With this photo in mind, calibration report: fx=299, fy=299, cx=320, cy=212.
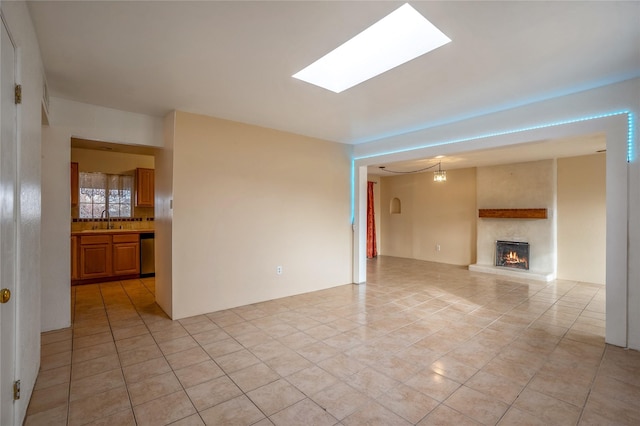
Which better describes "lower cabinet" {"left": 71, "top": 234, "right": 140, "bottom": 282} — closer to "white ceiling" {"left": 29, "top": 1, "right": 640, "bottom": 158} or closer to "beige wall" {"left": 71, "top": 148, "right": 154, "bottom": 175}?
"beige wall" {"left": 71, "top": 148, "right": 154, "bottom": 175}

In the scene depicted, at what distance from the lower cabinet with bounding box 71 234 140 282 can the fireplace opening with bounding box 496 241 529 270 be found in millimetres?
7422

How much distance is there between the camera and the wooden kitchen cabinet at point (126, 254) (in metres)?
5.46

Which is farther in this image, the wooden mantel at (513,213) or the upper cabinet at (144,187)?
the upper cabinet at (144,187)

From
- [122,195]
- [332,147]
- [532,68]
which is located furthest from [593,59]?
[122,195]

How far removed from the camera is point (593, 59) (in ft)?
7.86

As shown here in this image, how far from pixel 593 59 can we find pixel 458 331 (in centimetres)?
274

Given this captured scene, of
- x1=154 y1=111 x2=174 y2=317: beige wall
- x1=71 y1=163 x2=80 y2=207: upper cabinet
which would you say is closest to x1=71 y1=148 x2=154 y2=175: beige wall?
x1=71 y1=163 x2=80 y2=207: upper cabinet

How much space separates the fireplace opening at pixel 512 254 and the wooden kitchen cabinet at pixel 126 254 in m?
7.39

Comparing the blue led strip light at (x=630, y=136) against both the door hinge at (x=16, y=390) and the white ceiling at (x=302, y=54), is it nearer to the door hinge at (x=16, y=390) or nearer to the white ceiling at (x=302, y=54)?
the white ceiling at (x=302, y=54)

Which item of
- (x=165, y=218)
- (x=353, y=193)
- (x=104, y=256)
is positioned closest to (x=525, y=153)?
(x=353, y=193)

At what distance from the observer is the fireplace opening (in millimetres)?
6156

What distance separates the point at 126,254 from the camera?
218 inches

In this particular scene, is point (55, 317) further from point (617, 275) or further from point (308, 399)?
point (617, 275)

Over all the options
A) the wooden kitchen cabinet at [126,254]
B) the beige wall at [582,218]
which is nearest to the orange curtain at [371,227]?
the beige wall at [582,218]
